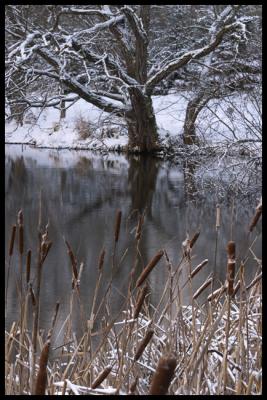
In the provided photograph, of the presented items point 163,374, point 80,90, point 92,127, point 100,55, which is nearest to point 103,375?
point 163,374

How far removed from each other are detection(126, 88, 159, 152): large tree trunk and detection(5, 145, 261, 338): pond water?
78 cm

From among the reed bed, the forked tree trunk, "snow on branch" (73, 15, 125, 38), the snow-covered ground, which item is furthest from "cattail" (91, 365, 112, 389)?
the snow-covered ground

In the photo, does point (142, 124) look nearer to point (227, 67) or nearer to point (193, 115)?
point (227, 67)

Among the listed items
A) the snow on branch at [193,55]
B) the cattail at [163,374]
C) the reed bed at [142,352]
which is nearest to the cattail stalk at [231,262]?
the reed bed at [142,352]

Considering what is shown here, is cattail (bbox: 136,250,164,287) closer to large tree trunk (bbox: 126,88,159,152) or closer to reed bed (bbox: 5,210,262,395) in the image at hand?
reed bed (bbox: 5,210,262,395)

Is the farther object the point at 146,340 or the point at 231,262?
the point at 231,262

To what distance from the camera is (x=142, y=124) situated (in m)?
17.9

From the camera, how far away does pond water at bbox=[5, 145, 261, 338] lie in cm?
546

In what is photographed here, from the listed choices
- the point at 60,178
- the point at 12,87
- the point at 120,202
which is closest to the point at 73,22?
the point at 12,87

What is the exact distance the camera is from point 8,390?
1.55 meters

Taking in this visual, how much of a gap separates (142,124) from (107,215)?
8.55 meters

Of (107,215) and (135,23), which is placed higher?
(135,23)

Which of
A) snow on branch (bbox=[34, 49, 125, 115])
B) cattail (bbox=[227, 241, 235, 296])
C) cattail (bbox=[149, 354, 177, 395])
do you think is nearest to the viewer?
cattail (bbox=[149, 354, 177, 395])

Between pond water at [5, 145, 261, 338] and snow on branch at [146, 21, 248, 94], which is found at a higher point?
snow on branch at [146, 21, 248, 94]
